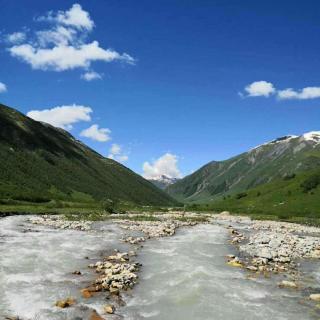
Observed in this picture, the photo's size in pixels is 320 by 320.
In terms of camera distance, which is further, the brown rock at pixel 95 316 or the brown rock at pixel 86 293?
the brown rock at pixel 86 293

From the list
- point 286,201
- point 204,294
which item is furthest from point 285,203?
point 204,294

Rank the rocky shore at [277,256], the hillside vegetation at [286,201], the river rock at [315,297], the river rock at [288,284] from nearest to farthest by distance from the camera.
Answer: the river rock at [315,297] < the river rock at [288,284] < the rocky shore at [277,256] < the hillside vegetation at [286,201]

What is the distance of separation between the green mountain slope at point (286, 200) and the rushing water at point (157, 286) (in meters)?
71.5

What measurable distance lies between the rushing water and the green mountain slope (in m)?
71.5

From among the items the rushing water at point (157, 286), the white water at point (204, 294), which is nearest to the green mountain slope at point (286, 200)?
the rushing water at point (157, 286)

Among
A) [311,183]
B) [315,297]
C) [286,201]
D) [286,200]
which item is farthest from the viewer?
[286,200]

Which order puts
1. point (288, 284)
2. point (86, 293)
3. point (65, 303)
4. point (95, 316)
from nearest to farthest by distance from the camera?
point (95, 316), point (65, 303), point (86, 293), point (288, 284)

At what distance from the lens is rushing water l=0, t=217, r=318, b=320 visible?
957 inches

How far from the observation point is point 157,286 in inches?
1175

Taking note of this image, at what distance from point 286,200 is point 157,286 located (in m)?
112

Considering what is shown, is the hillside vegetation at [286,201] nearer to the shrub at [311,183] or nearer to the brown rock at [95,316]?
the shrub at [311,183]

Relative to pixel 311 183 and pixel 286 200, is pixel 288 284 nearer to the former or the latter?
pixel 286 200

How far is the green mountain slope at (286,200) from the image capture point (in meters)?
116

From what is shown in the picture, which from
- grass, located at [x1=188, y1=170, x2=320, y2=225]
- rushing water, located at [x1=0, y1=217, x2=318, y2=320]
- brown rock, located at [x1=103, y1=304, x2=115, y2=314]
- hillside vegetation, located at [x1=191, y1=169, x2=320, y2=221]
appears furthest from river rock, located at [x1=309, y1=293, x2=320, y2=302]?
hillside vegetation, located at [x1=191, y1=169, x2=320, y2=221]
